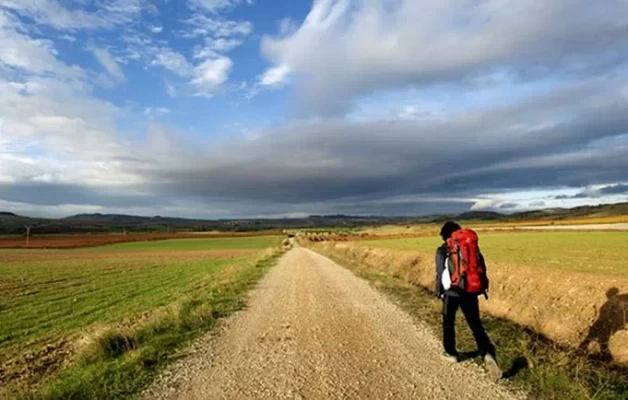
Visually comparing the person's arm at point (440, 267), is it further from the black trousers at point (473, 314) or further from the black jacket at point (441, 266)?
the black trousers at point (473, 314)

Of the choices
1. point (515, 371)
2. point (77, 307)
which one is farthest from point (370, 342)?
point (77, 307)

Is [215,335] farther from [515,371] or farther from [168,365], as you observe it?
[515,371]

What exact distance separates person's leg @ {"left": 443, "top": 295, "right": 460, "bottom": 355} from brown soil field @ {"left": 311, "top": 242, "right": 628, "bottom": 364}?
3.75m

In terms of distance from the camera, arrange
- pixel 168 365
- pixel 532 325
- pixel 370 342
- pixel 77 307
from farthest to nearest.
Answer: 1. pixel 77 307
2. pixel 532 325
3. pixel 370 342
4. pixel 168 365

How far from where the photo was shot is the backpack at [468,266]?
771 centimetres

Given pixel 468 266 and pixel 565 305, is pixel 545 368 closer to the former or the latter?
pixel 468 266

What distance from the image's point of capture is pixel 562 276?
1414cm

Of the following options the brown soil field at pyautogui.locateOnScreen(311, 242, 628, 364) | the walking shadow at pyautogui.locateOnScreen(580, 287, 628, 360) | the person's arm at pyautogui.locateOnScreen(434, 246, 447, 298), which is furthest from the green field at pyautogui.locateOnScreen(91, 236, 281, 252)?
the person's arm at pyautogui.locateOnScreen(434, 246, 447, 298)

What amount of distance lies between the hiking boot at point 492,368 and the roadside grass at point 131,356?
5407mm

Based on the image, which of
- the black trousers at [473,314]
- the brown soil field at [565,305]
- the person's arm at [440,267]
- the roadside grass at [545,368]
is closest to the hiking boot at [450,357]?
the roadside grass at [545,368]

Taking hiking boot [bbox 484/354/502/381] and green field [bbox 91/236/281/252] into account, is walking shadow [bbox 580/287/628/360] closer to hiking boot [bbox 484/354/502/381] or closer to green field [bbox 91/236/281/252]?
hiking boot [bbox 484/354/502/381]

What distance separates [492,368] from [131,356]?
6424 millimetres

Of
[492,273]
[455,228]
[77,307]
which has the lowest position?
[77,307]

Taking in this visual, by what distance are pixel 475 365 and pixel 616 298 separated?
5.04 meters
